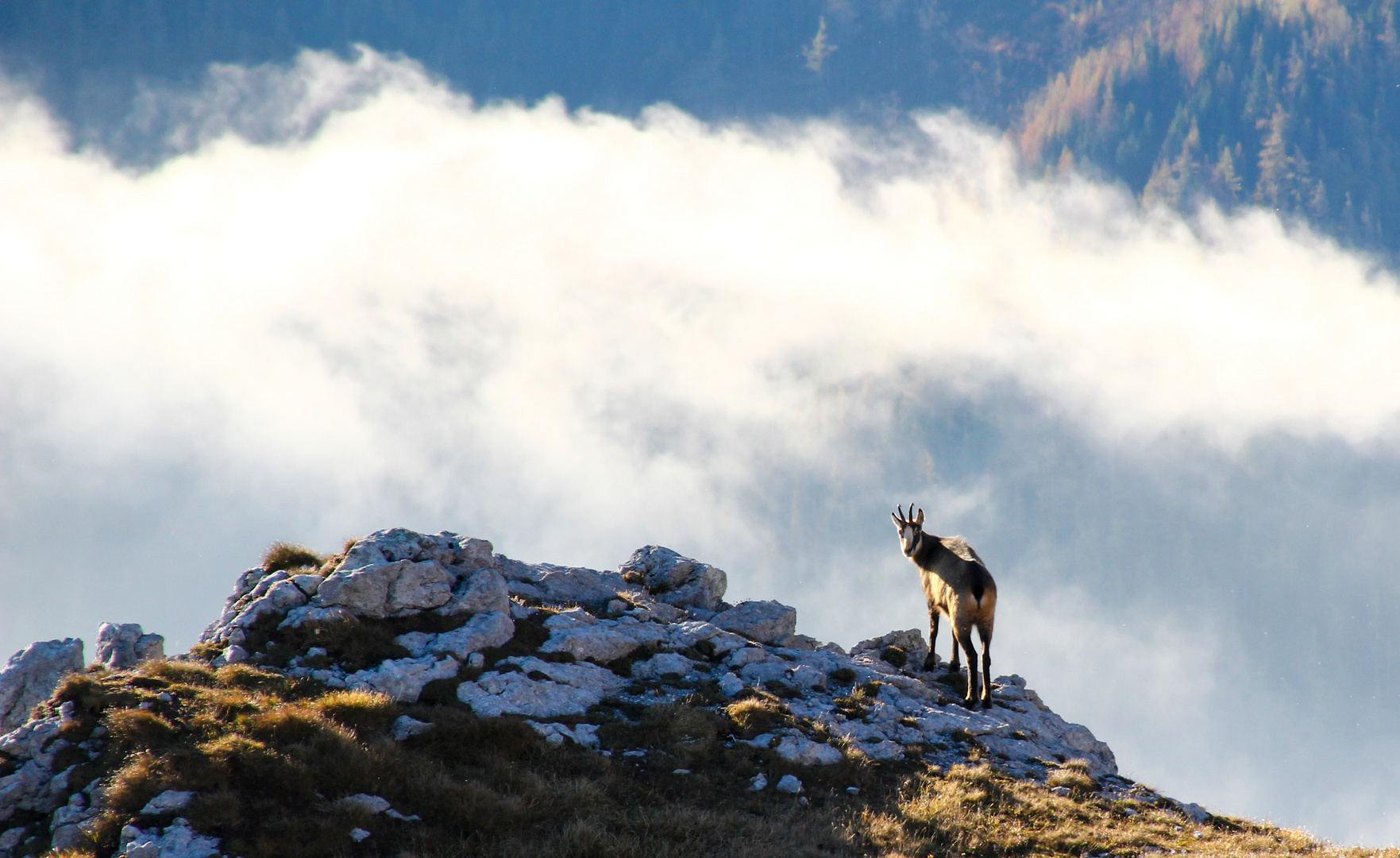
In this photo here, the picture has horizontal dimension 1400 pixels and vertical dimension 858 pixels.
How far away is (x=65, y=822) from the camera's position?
12.7m

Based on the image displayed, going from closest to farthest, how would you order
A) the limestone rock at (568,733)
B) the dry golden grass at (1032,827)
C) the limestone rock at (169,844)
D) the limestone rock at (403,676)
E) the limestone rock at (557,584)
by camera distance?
the limestone rock at (169,844)
the dry golden grass at (1032,827)
the limestone rock at (568,733)
the limestone rock at (403,676)
the limestone rock at (557,584)

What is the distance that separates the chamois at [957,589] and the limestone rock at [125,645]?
2202 centimetres

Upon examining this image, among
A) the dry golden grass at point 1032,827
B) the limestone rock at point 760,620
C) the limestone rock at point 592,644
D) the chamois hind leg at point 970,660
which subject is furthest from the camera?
the limestone rock at point 760,620

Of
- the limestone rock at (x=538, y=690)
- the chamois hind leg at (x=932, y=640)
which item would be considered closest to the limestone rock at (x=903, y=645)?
the chamois hind leg at (x=932, y=640)

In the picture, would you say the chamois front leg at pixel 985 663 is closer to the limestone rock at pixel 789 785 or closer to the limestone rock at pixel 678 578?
the limestone rock at pixel 789 785

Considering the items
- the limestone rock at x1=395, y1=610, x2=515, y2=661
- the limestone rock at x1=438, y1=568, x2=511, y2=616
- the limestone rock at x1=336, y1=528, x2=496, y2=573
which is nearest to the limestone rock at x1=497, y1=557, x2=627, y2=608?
the limestone rock at x1=336, y1=528, x2=496, y2=573

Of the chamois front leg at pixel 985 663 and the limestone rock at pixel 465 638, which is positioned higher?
the chamois front leg at pixel 985 663

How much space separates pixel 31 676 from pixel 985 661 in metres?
25.6

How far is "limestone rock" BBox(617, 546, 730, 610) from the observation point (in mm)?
32469

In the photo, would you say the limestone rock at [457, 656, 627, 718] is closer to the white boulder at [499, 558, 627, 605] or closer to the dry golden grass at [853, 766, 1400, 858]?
the white boulder at [499, 558, 627, 605]

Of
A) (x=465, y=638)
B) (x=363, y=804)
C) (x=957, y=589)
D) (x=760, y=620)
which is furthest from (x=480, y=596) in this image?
(x=957, y=589)

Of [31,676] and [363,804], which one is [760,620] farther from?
[31,676]

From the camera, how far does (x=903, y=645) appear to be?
30.2 m

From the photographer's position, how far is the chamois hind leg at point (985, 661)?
23.9 m
